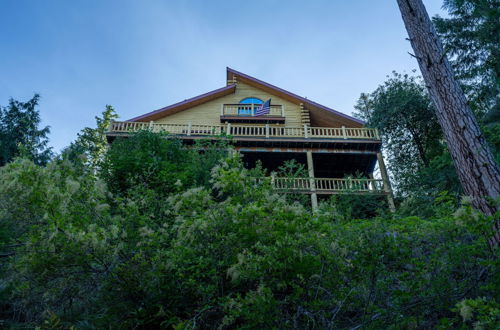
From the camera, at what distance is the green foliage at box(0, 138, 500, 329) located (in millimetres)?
3324

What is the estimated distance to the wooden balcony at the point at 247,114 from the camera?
17.9m

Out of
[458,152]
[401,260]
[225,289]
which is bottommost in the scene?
[225,289]

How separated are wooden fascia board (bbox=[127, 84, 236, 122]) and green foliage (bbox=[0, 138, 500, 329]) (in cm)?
1357

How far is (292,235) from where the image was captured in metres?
3.68

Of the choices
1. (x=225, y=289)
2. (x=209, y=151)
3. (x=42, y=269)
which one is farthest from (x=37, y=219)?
(x=209, y=151)

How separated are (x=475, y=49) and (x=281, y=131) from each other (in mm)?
9207

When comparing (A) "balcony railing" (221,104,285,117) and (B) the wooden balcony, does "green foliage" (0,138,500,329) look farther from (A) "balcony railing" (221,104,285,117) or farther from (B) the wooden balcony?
(A) "balcony railing" (221,104,285,117)

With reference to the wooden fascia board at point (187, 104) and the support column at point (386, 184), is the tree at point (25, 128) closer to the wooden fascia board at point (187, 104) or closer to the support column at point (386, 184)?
the wooden fascia board at point (187, 104)

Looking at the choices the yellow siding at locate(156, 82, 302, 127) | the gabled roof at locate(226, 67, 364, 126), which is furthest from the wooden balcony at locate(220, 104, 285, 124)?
the gabled roof at locate(226, 67, 364, 126)

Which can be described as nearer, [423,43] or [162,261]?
[162,261]

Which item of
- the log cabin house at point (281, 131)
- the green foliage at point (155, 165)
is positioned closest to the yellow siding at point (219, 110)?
the log cabin house at point (281, 131)

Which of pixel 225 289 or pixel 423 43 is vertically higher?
pixel 423 43

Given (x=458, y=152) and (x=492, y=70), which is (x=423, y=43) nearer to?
(x=458, y=152)

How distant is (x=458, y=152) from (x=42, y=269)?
560cm
